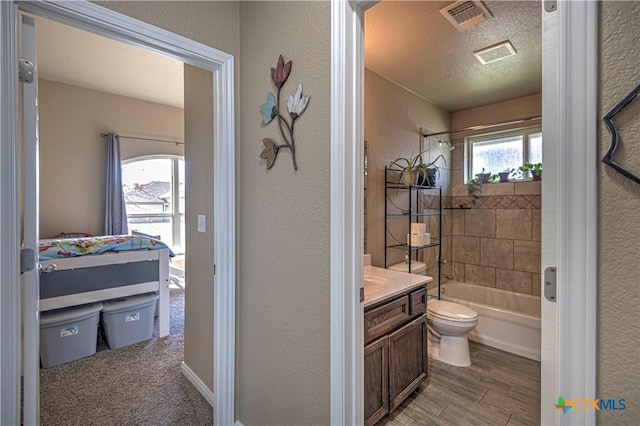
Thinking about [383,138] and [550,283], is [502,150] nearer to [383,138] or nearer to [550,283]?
[383,138]

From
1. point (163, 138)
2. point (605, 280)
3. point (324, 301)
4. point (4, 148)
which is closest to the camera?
point (605, 280)

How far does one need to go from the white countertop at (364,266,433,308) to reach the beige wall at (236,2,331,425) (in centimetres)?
44

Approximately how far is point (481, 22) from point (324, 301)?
6.88 feet

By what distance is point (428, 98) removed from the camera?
339 cm

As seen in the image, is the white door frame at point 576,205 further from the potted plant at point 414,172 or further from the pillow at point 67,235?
the pillow at point 67,235

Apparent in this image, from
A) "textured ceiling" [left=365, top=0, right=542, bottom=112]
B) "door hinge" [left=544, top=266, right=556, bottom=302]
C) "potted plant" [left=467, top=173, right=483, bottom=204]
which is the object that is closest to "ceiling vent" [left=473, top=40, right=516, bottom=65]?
"textured ceiling" [left=365, top=0, right=542, bottom=112]

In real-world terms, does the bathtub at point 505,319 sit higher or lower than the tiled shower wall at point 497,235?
lower

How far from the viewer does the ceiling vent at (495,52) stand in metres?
2.30

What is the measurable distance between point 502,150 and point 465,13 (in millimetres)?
2177

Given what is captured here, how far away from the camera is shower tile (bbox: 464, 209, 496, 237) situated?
354 cm

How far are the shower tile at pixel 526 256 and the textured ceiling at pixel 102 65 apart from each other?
422 cm

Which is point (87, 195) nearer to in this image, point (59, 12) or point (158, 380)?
point (158, 380)

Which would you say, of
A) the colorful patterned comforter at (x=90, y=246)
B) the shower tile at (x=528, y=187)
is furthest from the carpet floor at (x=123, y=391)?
the shower tile at (x=528, y=187)

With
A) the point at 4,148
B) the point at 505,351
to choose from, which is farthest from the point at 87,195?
the point at 505,351
